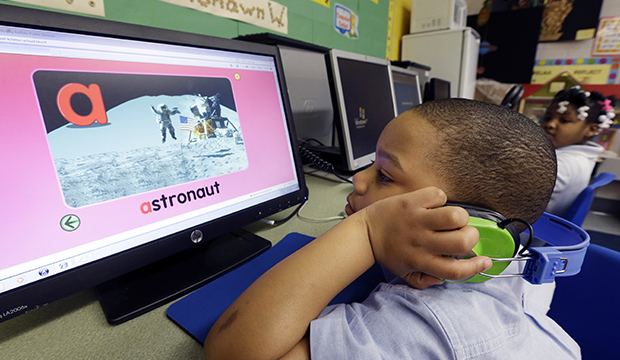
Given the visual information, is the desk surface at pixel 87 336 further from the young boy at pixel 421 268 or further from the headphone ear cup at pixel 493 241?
the headphone ear cup at pixel 493 241

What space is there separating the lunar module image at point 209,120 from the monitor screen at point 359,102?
1.67 feet

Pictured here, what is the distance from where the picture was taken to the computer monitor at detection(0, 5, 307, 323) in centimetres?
33

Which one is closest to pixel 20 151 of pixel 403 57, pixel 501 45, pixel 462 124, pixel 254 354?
pixel 254 354

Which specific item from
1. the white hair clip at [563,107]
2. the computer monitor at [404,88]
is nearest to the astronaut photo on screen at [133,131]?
the computer monitor at [404,88]

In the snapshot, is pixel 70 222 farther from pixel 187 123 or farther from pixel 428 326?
pixel 428 326

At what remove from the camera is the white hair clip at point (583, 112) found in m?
1.74

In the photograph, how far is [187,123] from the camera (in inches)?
18.4

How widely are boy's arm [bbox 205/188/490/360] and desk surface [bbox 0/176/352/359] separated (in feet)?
0.22

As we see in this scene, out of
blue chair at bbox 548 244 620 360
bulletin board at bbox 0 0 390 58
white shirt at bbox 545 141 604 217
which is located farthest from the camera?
white shirt at bbox 545 141 604 217

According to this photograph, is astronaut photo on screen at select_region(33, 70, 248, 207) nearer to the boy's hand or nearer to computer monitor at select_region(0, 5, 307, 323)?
computer monitor at select_region(0, 5, 307, 323)

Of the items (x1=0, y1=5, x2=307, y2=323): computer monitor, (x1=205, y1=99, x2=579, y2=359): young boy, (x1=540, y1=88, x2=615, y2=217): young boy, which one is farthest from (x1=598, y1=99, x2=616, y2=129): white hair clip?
(x1=0, y1=5, x2=307, y2=323): computer monitor

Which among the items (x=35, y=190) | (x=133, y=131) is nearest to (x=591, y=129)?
(x=133, y=131)

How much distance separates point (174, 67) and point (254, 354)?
42 cm

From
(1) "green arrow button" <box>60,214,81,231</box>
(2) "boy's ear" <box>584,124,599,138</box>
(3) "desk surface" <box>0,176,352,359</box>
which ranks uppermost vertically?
(1) "green arrow button" <box>60,214,81,231</box>
